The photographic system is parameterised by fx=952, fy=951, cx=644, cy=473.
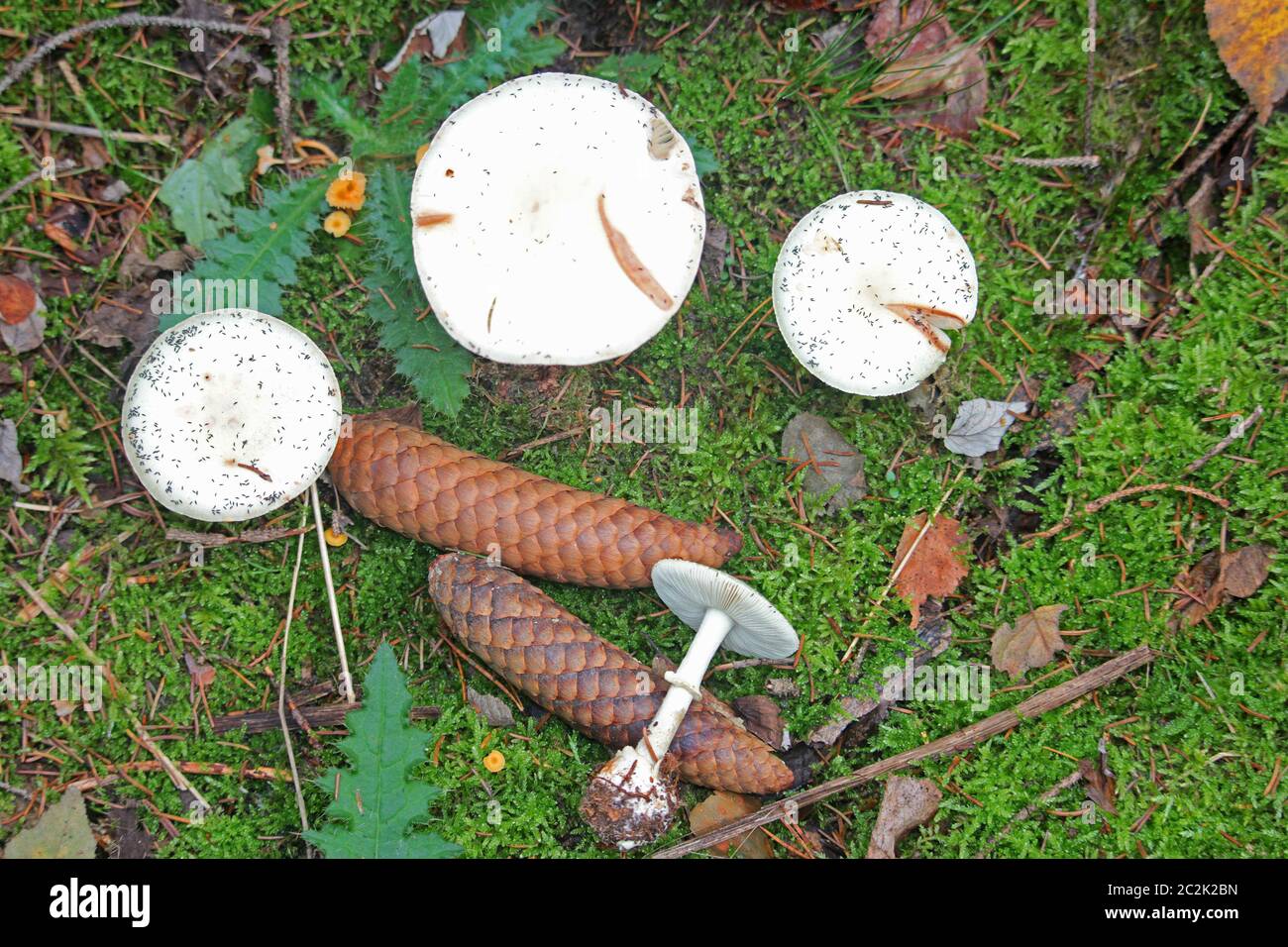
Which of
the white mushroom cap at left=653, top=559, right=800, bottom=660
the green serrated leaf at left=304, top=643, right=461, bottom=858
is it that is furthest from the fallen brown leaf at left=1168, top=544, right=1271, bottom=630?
the green serrated leaf at left=304, top=643, right=461, bottom=858

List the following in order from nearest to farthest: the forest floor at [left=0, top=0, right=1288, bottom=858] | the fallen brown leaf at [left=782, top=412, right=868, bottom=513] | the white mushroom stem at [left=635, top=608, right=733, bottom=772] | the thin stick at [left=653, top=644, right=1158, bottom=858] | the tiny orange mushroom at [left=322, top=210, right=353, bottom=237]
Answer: the white mushroom stem at [left=635, top=608, right=733, bottom=772] < the thin stick at [left=653, top=644, right=1158, bottom=858] < the forest floor at [left=0, top=0, right=1288, bottom=858] < the tiny orange mushroom at [left=322, top=210, right=353, bottom=237] < the fallen brown leaf at [left=782, top=412, right=868, bottom=513]

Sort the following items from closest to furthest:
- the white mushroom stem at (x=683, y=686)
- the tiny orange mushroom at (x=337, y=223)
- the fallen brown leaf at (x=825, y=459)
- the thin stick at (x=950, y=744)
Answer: the white mushroom stem at (x=683, y=686), the thin stick at (x=950, y=744), the tiny orange mushroom at (x=337, y=223), the fallen brown leaf at (x=825, y=459)

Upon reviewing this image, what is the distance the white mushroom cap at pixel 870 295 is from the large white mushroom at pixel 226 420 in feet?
6.26

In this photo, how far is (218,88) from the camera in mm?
4055

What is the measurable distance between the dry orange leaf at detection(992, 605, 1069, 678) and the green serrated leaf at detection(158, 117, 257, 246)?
371 centimetres

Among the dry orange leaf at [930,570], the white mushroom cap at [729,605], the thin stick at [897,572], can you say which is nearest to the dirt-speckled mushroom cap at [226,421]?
the white mushroom cap at [729,605]

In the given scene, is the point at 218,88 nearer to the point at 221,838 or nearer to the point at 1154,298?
the point at 221,838

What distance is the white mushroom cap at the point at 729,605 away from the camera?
3518mm

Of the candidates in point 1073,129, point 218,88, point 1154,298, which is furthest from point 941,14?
point 218,88

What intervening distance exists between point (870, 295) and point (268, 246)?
2458mm

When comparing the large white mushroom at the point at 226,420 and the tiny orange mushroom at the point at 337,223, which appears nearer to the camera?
the large white mushroom at the point at 226,420

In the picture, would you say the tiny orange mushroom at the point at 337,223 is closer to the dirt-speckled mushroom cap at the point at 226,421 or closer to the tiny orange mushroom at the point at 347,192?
the tiny orange mushroom at the point at 347,192

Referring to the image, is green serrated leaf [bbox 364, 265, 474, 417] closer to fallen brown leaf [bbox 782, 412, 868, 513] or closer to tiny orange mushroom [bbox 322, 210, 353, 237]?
tiny orange mushroom [bbox 322, 210, 353, 237]

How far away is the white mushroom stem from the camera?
11.9 ft
